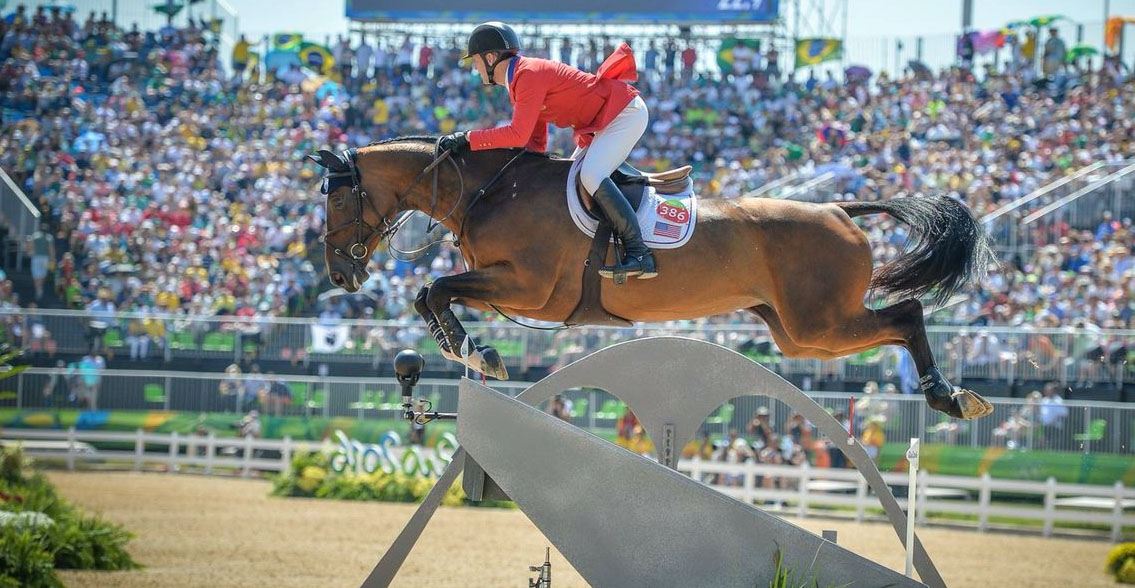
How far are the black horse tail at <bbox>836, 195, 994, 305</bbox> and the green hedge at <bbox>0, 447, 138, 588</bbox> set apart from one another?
18.4ft

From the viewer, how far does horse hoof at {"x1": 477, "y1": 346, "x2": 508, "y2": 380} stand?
581cm

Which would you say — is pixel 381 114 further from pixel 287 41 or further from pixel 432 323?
pixel 432 323

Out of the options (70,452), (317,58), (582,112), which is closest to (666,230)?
(582,112)

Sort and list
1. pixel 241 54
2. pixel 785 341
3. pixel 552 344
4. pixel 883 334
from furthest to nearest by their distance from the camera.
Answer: pixel 241 54
pixel 552 344
pixel 785 341
pixel 883 334

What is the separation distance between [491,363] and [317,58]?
23674 mm

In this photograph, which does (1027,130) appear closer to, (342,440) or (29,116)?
(342,440)

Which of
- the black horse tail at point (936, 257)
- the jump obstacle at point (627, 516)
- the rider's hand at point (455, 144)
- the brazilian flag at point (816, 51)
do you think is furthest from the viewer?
the brazilian flag at point (816, 51)

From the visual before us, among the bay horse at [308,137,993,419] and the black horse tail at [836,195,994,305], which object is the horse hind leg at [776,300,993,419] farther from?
the black horse tail at [836,195,994,305]

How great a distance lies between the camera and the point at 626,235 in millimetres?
6238

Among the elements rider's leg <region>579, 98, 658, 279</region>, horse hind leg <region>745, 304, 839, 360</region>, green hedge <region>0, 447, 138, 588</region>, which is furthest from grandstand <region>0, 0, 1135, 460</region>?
rider's leg <region>579, 98, 658, 279</region>

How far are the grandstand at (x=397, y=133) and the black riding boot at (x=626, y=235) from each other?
9.57 m

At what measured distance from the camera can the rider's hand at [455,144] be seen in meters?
6.54

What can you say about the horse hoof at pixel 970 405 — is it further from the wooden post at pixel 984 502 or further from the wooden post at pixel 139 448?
the wooden post at pixel 139 448

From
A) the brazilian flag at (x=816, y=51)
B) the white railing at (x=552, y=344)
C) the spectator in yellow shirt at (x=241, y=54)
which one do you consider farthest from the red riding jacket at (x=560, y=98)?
the spectator in yellow shirt at (x=241, y=54)
